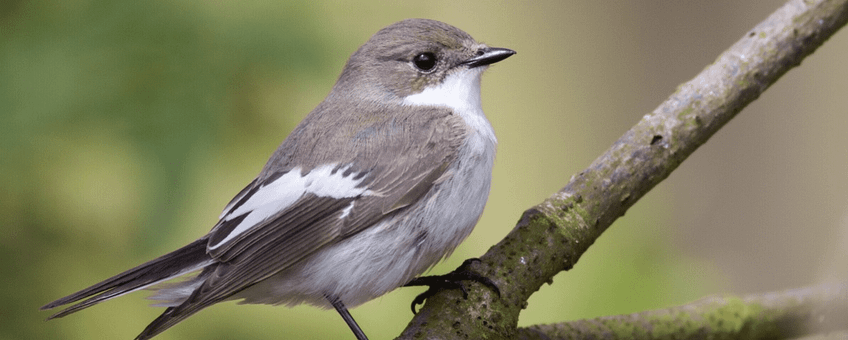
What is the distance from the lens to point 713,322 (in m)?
1.96

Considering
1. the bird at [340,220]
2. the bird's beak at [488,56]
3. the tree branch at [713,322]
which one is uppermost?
the bird's beak at [488,56]

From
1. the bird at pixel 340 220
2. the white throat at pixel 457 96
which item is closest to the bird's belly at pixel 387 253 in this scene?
the bird at pixel 340 220

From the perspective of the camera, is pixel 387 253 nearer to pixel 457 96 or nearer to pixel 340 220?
pixel 340 220

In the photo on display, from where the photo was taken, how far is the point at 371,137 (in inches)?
71.7

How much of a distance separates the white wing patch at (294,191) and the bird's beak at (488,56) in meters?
0.46

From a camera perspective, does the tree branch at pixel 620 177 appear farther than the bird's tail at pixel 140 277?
Yes

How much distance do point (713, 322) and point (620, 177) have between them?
44 cm

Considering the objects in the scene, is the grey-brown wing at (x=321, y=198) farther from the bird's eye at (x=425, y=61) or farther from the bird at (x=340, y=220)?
the bird's eye at (x=425, y=61)

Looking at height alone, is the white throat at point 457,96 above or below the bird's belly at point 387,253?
above

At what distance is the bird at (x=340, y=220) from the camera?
5.36 ft

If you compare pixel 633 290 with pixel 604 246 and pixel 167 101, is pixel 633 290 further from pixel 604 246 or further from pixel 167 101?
pixel 167 101

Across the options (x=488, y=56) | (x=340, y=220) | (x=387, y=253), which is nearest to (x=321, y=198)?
(x=340, y=220)

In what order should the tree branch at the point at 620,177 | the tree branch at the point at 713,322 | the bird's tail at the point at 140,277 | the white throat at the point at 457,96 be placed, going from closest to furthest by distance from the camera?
the bird's tail at the point at 140,277
the tree branch at the point at 620,177
the tree branch at the point at 713,322
the white throat at the point at 457,96

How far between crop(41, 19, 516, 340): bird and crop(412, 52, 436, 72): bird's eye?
144mm
